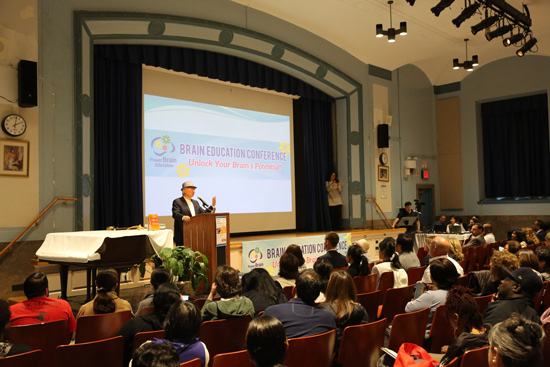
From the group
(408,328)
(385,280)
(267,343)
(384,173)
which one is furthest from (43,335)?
(384,173)

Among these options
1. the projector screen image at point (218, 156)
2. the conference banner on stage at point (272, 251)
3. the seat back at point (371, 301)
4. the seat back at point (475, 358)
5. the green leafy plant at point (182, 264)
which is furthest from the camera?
the projector screen image at point (218, 156)

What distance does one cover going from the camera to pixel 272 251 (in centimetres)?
716

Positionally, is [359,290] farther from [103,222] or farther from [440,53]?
[440,53]

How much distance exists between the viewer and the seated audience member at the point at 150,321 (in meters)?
2.47

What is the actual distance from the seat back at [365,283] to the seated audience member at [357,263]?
14cm

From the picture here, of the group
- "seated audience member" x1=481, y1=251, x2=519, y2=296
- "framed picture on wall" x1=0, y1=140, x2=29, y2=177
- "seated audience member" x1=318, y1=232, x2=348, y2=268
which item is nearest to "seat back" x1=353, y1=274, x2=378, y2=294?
"seated audience member" x1=318, y1=232, x2=348, y2=268

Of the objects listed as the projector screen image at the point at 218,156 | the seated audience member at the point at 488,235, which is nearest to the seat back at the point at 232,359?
the projector screen image at the point at 218,156

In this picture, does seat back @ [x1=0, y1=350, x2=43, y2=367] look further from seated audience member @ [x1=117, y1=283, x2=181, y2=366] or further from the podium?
the podium

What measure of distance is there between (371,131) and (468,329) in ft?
33.1

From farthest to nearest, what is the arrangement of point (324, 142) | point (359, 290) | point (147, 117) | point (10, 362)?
point (324, 142), point (147, 117), point (359, 290), point (10, 362)

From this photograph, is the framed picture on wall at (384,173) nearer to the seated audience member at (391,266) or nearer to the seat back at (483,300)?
the seated audience member at (391,266)

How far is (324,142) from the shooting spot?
11.7 metres

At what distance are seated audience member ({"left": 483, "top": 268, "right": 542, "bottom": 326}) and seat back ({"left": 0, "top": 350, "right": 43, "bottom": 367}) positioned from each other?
2.39 m

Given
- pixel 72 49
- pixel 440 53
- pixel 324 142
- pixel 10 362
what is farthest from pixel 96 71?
pixel 440 53
